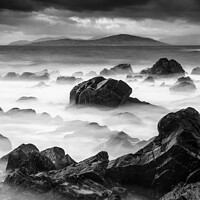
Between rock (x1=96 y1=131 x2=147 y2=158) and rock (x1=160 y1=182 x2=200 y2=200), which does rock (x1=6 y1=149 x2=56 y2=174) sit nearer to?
rock (x1=96 y1=131 x2=147 y2=158)

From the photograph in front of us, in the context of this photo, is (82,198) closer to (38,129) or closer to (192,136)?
(192,136)

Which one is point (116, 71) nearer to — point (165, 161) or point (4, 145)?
point (4, 145)

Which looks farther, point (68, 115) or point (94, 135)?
point (68, 115)

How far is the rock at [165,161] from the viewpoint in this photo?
275 inches

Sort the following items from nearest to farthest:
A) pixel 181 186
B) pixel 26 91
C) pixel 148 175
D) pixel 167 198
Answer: pixel 167 198 → pixel 181 186 → pixel 148 175 → pixel 26 91

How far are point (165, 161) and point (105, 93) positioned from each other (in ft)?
27.8

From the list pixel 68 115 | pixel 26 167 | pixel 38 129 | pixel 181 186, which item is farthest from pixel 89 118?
pixel 181 186

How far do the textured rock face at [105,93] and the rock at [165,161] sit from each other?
7557 mm

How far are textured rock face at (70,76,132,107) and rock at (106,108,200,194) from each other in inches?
298

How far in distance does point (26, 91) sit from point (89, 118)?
8.83 meters

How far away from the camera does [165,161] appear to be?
7.09 m

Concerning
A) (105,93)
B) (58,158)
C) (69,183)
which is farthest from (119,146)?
(105,93)

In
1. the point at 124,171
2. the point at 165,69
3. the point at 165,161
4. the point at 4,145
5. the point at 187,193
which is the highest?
the point at 165,69

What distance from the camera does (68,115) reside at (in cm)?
1540
